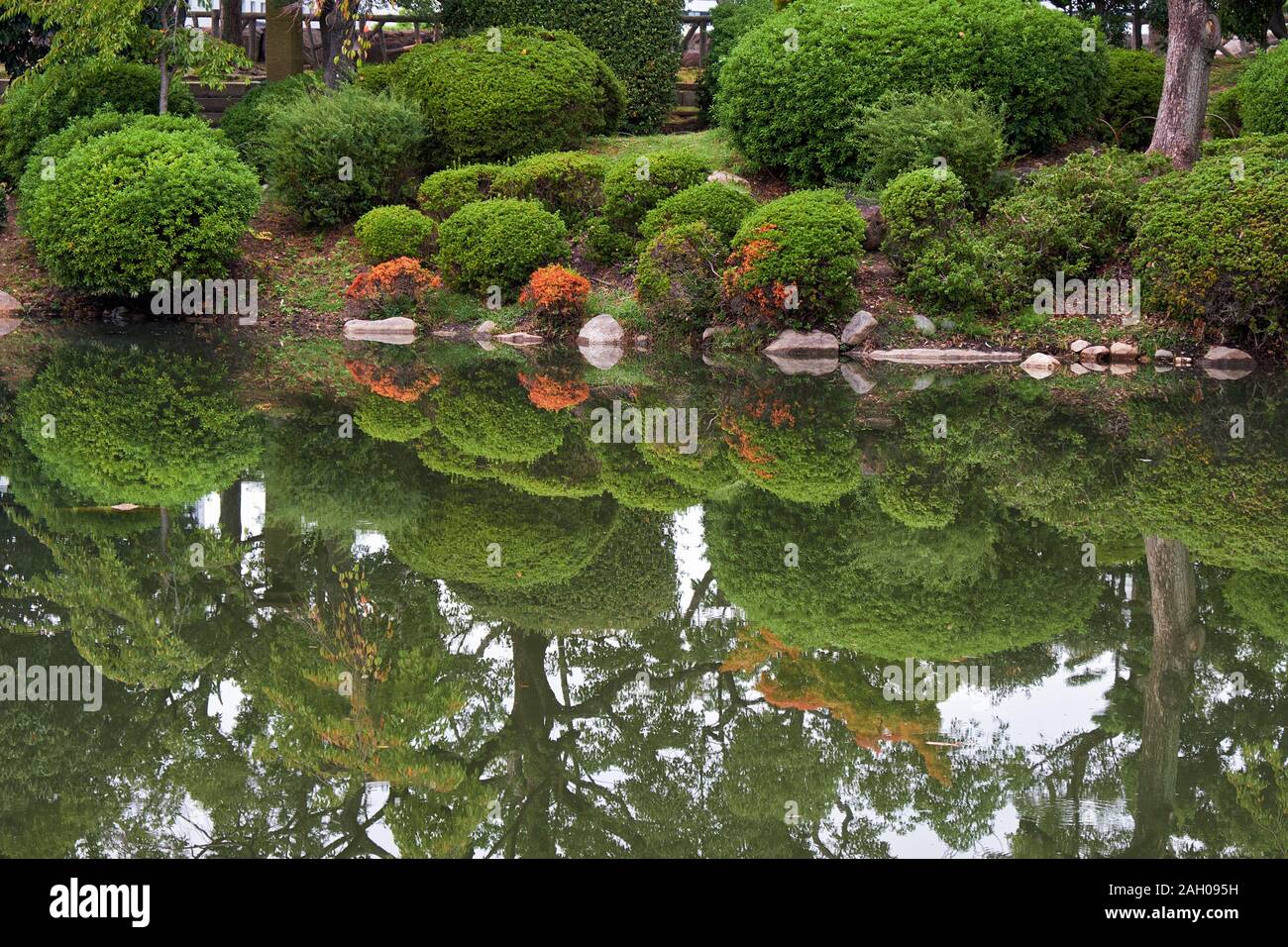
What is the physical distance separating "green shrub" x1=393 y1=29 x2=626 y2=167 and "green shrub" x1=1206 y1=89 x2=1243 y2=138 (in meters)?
9.27

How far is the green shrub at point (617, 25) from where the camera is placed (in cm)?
2292

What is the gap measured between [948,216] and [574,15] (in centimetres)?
948

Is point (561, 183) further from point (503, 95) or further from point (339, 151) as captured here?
point (339, 151)

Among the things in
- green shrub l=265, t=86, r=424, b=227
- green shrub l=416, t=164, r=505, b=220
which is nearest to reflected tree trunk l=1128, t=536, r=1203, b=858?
green shrub l=416, t=164, r=505, b=220

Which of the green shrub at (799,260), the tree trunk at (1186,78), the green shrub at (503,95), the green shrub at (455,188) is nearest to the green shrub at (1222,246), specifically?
the tree trunk at (1186,78)

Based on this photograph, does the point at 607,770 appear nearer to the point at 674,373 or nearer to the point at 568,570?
the point at 568,570

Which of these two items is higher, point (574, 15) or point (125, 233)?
point (574, 15)

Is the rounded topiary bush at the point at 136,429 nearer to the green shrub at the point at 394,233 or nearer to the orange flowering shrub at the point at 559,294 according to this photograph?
the orange flowering shrub at the point at 559,294

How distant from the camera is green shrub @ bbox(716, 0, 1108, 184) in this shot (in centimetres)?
1872

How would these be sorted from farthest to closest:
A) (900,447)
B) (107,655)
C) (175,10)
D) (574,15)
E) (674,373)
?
(574,15)
(175,10)
(674,373)
(900,447)
(107,655)

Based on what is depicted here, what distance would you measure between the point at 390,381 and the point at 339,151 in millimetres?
7659

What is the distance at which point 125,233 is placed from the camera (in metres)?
17.6

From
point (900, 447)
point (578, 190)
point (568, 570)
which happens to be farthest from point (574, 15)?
point (568, 570)

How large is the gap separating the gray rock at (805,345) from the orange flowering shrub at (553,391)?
11.1 ft
